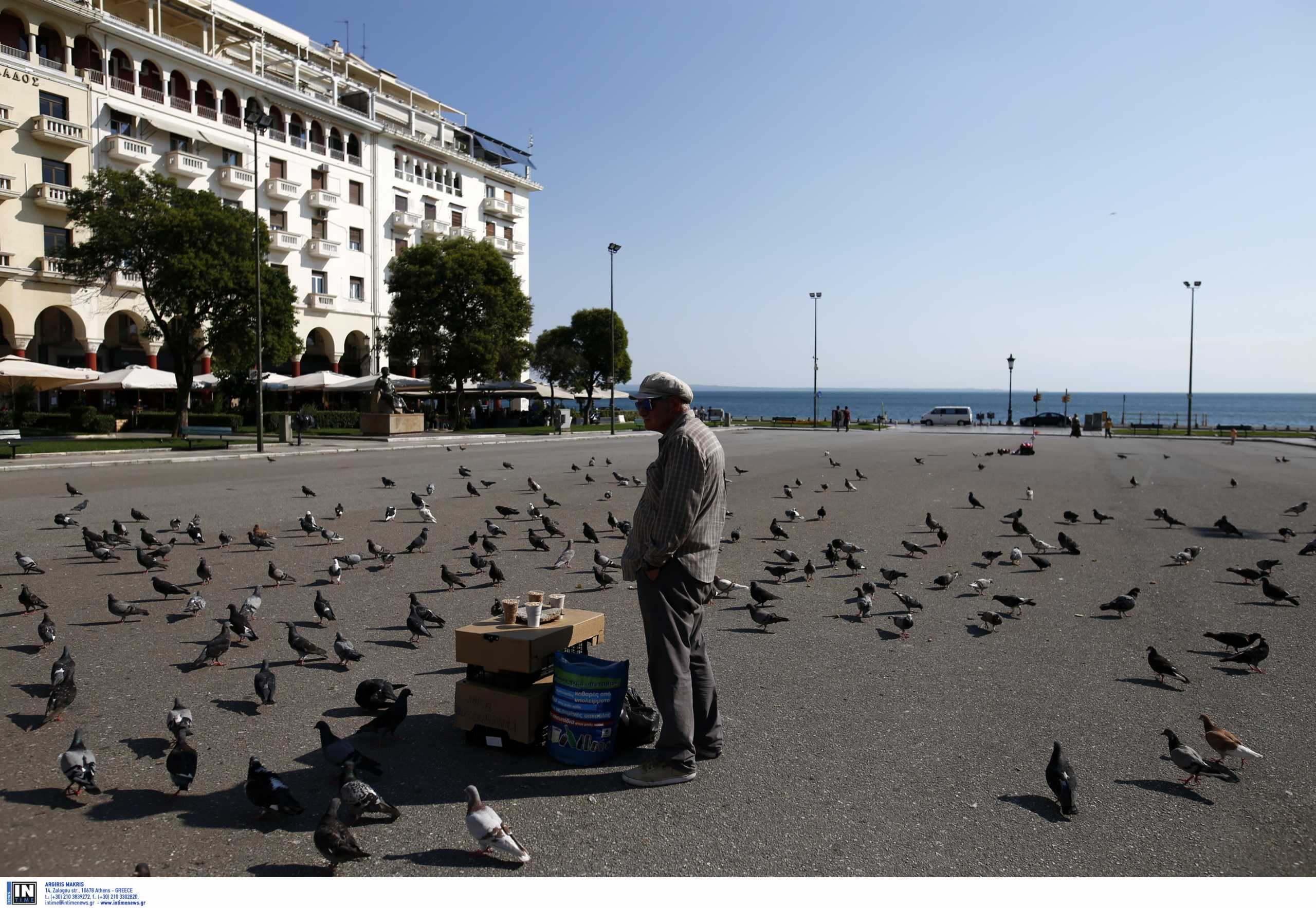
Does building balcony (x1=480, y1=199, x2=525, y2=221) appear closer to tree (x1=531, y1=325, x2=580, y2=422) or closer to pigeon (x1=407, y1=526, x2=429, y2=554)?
tree (x1=531, y1=325, x2=580, y2=422)

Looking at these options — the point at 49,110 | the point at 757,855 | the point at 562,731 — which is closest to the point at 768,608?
the point at 562,731

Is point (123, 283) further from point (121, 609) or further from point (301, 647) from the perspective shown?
point (301, 647)

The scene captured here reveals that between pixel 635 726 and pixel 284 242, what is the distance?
54477 millimetres

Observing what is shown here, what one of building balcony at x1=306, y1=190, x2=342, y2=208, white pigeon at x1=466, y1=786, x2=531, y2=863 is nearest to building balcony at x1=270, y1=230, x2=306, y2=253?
building balcony at x1=306, y1=190, x2=342, y2=208

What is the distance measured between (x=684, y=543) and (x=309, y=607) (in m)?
5.18

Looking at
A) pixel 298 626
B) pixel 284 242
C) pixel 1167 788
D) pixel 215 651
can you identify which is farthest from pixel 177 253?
pixel 1167 788

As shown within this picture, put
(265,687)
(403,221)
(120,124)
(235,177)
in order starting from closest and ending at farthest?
(265,687), (120,124), (235,177), (403,221)

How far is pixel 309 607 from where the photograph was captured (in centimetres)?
804

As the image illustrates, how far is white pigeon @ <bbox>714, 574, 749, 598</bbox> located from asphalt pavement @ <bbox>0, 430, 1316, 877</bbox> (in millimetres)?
260

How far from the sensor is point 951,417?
71.4 m

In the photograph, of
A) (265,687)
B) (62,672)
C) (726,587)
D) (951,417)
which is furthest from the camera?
(951,417)

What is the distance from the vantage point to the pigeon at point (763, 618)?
743cm

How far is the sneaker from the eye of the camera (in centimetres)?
434

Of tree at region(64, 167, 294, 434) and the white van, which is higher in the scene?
A: tree at region(64, 167, 294, 434)
